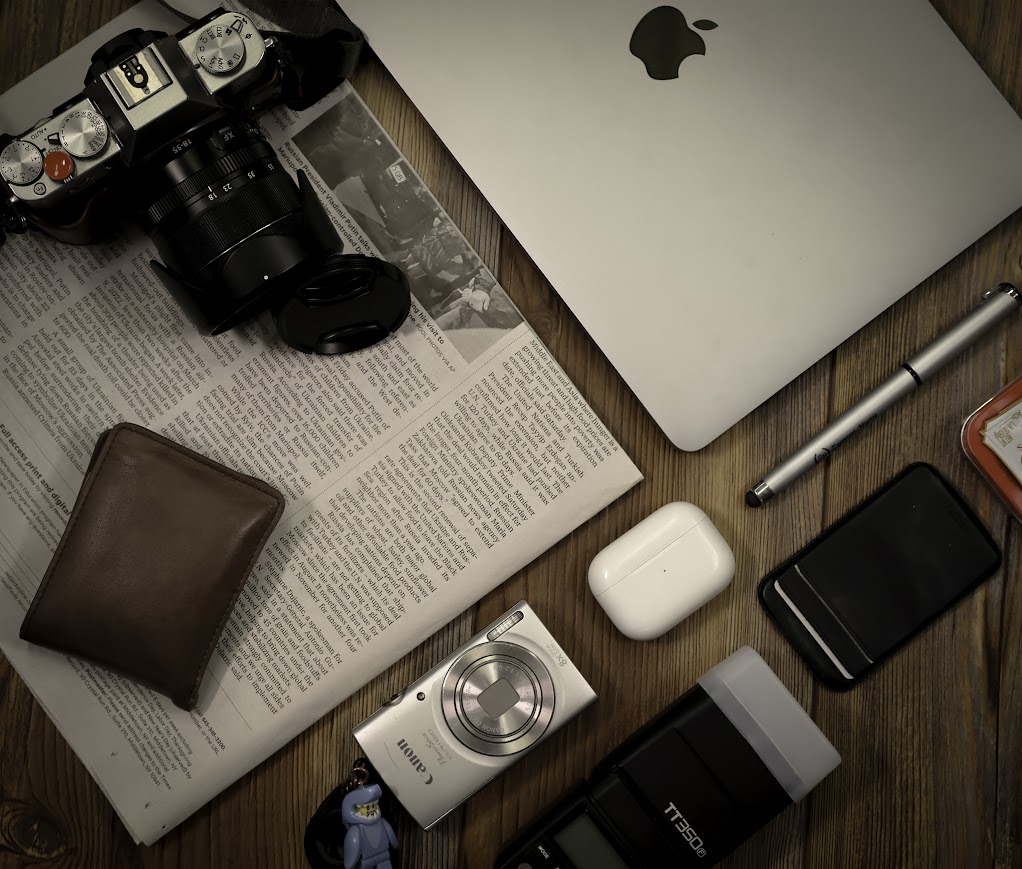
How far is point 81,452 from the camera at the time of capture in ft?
1.80

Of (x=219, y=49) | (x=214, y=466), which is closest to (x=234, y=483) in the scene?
(x=214, y=466)

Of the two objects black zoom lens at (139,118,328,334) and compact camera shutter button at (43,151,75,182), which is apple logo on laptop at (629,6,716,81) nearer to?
black zoom lens at (139,118,328,334)

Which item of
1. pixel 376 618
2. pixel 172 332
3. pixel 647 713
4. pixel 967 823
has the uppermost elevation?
pixel 172 332

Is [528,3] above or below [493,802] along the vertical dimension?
above

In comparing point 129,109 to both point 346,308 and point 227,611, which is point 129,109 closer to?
point 346,308

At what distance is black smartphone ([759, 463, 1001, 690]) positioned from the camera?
1.75ft

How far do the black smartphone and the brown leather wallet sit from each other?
377mm

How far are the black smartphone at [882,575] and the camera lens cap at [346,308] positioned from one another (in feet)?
1.06

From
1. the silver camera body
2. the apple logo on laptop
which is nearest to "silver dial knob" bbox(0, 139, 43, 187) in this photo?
the silver camera body

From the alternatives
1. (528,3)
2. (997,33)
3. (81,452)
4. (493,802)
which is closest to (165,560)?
(81,452)

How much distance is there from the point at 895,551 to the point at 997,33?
0.38m

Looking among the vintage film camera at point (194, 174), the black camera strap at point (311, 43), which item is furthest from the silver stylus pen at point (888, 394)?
the black camera strap at point (311, 43)

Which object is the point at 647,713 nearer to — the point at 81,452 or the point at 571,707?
the point at 571,707

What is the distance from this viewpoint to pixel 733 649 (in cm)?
55
